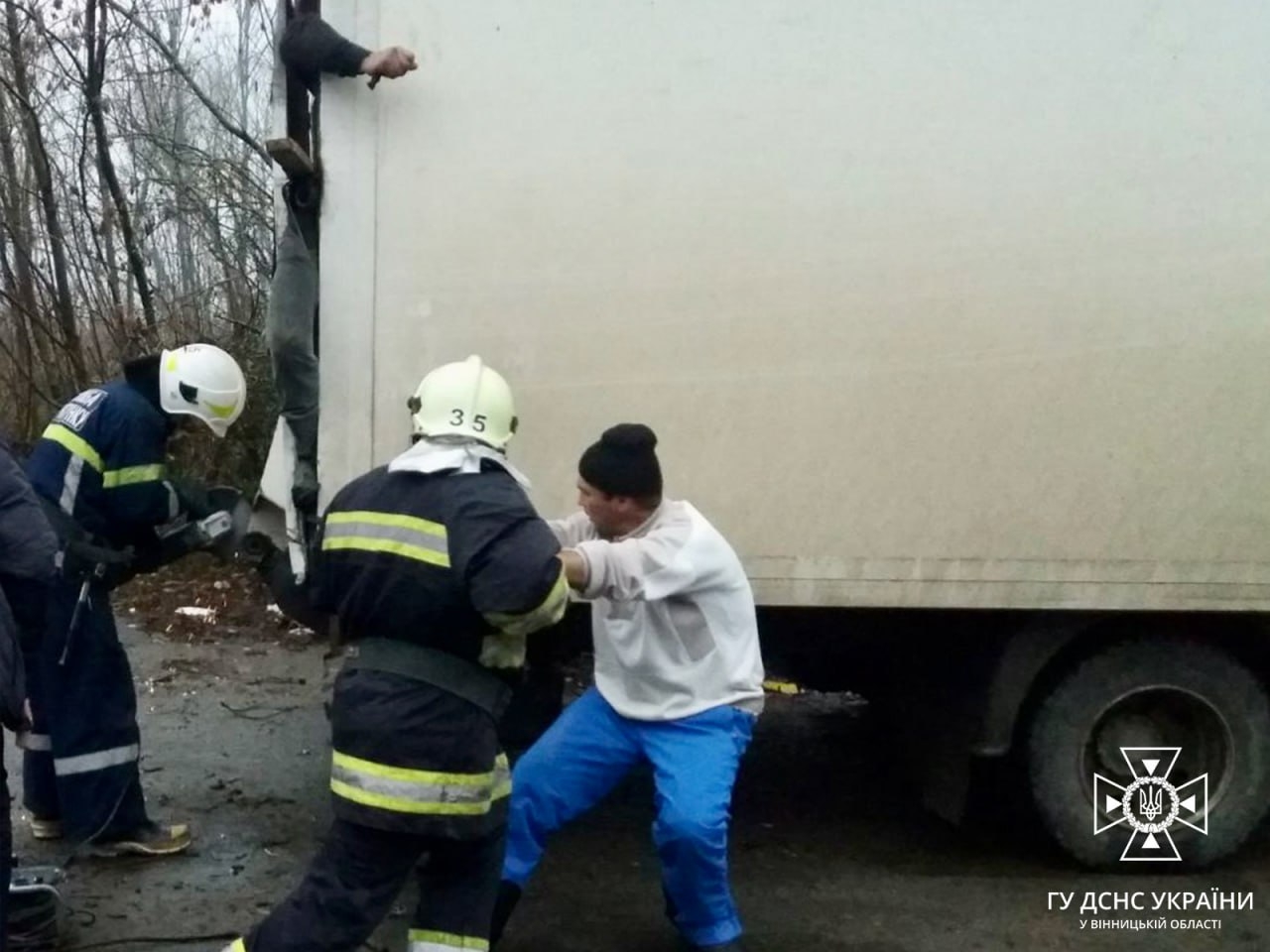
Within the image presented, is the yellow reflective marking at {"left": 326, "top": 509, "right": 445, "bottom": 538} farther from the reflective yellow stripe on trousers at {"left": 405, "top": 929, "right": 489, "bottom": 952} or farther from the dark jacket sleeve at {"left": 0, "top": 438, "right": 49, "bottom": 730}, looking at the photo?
the reflective yellow stripe on trousers at {"left": 405, "top": 929, "right": 489, "bottom": 952}

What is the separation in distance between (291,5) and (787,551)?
214cm

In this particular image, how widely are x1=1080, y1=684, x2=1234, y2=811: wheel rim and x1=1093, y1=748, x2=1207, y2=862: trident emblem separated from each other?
21 mm

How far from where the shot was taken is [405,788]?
2727 millimetres

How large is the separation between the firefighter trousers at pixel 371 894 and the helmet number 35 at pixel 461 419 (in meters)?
0.87

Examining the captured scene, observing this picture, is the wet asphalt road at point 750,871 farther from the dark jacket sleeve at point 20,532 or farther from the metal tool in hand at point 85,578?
the dark jacket sleeve at point 20,532

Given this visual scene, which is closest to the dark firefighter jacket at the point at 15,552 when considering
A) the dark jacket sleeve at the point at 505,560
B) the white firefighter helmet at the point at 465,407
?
the white firefighter helmet at the point at 465,407

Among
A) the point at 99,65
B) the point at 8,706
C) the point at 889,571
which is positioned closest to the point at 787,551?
the point at 889,571

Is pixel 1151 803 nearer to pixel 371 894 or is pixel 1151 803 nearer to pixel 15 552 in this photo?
pixel 371 894

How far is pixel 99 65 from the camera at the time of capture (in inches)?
373

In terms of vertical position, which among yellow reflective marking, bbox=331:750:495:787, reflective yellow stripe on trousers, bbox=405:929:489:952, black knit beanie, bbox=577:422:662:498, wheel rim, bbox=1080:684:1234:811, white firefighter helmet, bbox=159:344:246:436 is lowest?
reflective yellow stripe on trousers, bbox=405:929:489:952

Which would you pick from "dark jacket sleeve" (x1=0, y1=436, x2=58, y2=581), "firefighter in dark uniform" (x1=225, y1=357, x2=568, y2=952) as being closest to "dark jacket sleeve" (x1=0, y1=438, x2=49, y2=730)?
"dark jacket sleeve" (x1=0, y1=436, x2=58, y2=581)

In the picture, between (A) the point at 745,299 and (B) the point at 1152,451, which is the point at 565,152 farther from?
(B) the point at 1152,451

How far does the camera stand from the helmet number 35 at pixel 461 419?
287 centimetres

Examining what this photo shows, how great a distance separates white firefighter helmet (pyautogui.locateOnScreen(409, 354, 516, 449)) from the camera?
288 cm
